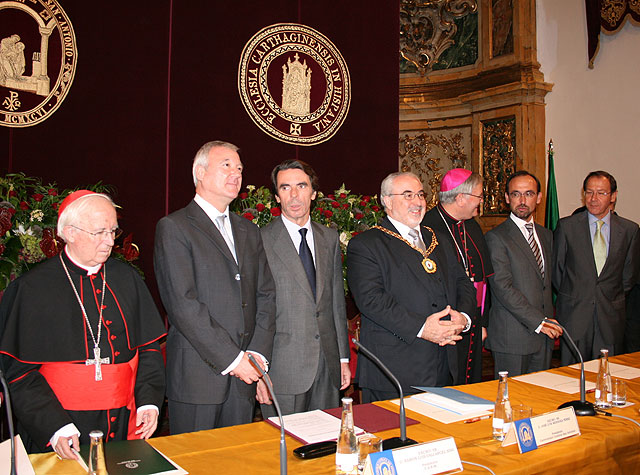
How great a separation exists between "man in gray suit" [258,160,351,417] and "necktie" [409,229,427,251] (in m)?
0.40

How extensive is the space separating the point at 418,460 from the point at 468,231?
2275mm

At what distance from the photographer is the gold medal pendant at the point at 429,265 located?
9.65ft

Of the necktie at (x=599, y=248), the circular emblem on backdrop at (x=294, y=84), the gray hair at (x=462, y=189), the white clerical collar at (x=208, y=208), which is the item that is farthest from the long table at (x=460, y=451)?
the circular emblem on backdrop at (x=294, y=84)

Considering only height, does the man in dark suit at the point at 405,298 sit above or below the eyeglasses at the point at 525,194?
below

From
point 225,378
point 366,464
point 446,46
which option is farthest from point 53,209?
point 446,46

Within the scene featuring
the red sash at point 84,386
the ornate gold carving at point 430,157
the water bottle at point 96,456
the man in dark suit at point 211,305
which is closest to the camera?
the water bottle at point 96,456

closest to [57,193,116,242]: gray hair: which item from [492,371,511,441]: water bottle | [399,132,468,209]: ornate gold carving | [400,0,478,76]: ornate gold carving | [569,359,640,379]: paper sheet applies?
[492,371,511,441]: water bottle

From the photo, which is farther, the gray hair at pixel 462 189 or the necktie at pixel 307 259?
the gray hair at pixel 462 189

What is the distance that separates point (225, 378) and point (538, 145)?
6612 millimetres

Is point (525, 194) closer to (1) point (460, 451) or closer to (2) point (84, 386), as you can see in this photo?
(1) point (460, 451)

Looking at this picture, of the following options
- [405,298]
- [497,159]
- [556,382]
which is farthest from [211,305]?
[497,159]

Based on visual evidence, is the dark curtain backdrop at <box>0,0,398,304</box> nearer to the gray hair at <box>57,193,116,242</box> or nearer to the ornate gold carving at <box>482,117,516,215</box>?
the gray hair at <box>57,193,116,242</box>

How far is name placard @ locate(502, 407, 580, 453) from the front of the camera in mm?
1764

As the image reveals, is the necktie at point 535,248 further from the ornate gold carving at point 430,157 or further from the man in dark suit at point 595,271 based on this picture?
the ornate gold carving at point 430,157
